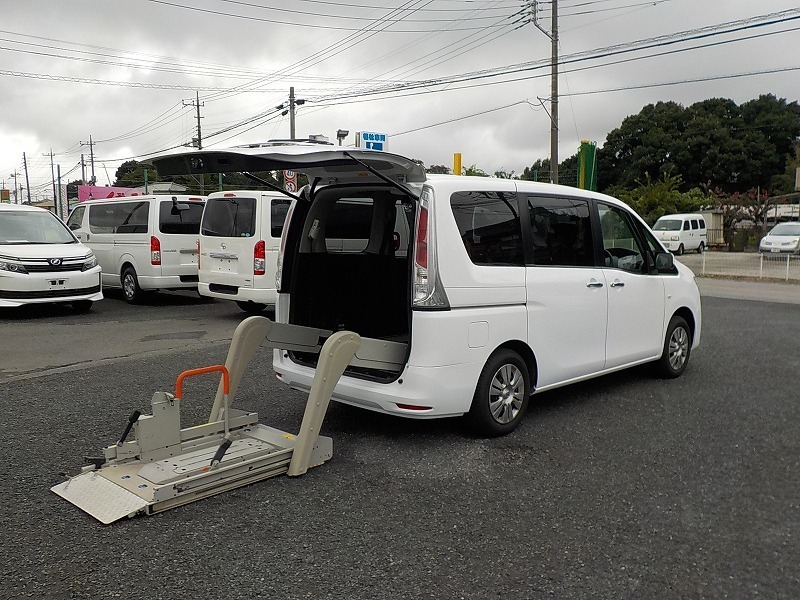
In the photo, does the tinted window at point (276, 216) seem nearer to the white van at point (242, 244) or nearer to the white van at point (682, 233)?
the white van at point (242, 244)

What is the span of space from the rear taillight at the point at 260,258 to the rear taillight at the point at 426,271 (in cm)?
634

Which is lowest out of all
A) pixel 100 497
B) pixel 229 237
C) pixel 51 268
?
pixel 100 497

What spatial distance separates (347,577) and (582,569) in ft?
3.51

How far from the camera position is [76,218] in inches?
592

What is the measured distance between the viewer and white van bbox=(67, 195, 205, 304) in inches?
506

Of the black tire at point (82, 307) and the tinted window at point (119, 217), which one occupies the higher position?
the tinted window at point (119, 217)

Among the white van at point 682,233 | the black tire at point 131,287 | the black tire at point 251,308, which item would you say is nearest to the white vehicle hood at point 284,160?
the black tire at point 251,308

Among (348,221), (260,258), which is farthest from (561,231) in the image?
(260,258)

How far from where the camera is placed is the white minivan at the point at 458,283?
15.2 ft

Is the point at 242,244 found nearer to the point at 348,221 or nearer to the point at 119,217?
the point at 119,217

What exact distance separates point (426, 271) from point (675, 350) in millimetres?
3565

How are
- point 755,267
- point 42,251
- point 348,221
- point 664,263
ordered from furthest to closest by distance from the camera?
point 755,267 < point 42,251 < point 664,263 < point 348,221

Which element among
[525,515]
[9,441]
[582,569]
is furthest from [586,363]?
[9,441]

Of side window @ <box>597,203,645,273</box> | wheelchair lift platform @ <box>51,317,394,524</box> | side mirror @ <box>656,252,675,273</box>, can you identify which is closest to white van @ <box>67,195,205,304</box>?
wheelchair lift platform @ <box>51,317,394,524</box>
